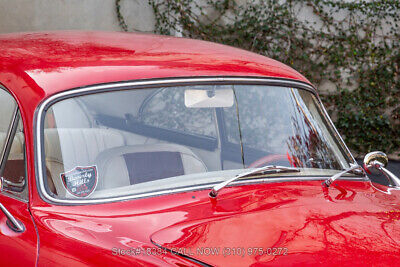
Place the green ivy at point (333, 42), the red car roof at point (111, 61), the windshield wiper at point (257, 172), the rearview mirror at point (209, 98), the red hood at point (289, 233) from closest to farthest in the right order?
1. the red hood at point (289, 233)
2. the windshield wiper at point (257, 172)
3. the red car roof at point (111, 61)
4. the rearview mirror at point (209, 98)
5. the green ivy at point (333, 42)

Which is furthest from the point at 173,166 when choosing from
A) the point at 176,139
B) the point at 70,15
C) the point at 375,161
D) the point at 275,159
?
the point at 70,15

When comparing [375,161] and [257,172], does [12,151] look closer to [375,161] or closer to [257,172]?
[257,172]

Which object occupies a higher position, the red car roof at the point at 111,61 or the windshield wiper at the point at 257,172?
the red car roof at the point at 111,61

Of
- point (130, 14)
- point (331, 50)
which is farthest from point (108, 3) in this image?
point (331, 50)

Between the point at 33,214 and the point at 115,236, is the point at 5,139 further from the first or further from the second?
the point at 115,236

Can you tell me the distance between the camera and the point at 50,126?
2107 millimetres

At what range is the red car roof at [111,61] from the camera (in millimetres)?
2211

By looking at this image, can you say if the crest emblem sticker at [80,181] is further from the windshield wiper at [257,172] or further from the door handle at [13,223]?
the windshield wiper at [257,172]

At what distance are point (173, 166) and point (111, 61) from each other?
53 centimetres

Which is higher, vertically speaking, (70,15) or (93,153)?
(70,15)

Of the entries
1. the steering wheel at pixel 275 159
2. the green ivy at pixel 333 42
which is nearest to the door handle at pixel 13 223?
the steering wheel at pixel 275 159

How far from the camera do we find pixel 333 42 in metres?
8.24

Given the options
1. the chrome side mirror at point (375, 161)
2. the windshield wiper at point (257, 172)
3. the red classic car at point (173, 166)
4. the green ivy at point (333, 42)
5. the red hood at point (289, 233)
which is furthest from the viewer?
the green ivy at point (333, 42)

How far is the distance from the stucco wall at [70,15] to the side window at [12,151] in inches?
222
